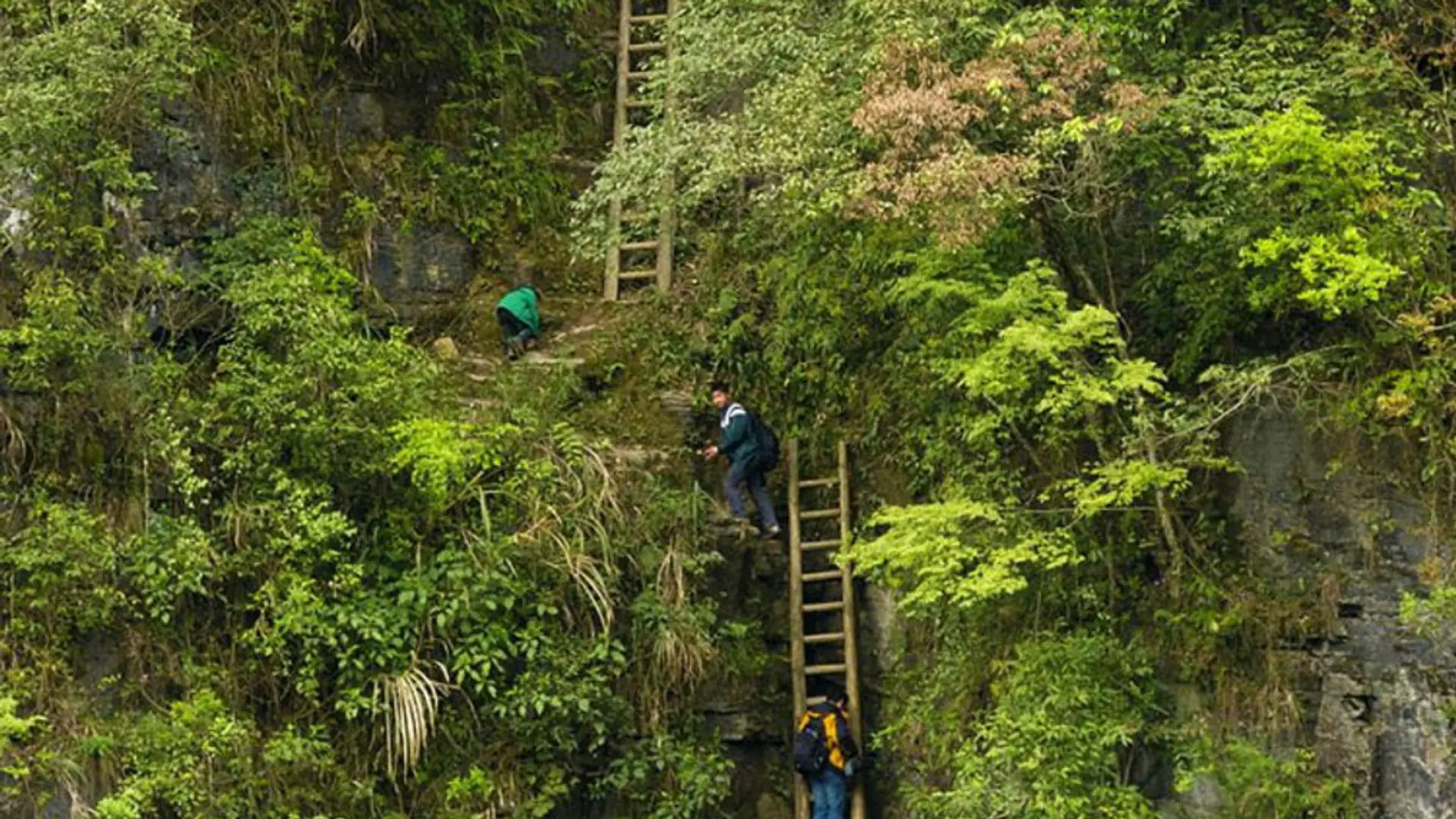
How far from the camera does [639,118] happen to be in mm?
20422

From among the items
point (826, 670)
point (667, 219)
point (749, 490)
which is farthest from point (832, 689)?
point (667, 219)

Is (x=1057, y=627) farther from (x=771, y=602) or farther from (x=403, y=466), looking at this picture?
(x=403, y=466)

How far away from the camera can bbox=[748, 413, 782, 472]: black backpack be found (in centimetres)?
1714

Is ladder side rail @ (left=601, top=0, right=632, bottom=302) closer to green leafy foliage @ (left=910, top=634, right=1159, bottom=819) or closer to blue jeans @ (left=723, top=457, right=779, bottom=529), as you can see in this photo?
blue jeans @ (left=723, top=457, right=779, bottom=529)

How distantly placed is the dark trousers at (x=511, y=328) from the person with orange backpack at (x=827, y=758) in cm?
420

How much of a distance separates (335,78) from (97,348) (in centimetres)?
428

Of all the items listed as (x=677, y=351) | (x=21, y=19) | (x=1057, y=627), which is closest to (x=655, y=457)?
(x=677, y=351)

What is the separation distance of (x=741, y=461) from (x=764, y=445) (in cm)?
22

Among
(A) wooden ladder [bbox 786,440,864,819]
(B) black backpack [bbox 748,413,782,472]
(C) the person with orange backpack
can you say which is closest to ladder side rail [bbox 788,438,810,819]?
(A) wooden ladder [bbox 786,440,864,819]

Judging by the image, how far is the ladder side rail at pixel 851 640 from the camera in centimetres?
1630

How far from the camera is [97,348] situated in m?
15.5

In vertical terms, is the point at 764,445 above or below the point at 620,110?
below

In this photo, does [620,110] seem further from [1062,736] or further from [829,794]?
[1062,736]

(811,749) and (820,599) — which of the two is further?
(820,599)
